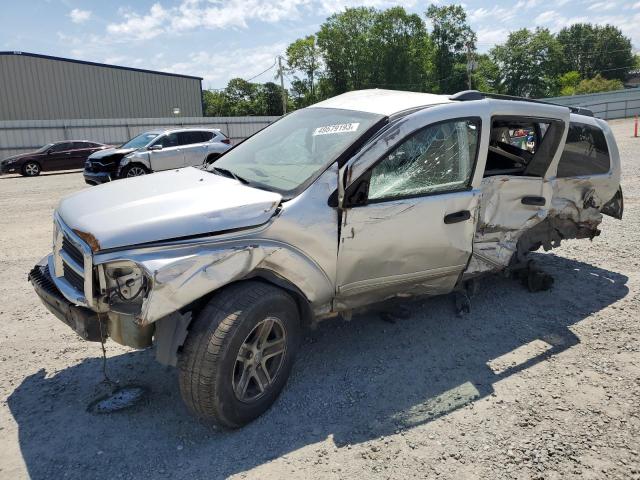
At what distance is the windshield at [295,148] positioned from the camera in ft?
10.7

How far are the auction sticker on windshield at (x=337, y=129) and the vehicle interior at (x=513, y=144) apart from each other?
1.36 metres

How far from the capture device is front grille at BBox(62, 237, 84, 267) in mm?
2730

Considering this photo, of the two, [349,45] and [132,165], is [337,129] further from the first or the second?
[349,45]

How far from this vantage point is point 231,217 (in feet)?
9.05

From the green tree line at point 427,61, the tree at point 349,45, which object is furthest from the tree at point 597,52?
the tree at point 349,45

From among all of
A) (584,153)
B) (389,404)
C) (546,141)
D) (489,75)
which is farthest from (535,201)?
(489,75)

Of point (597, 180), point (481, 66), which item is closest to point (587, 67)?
point (481, 66)

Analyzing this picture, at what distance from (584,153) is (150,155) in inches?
452

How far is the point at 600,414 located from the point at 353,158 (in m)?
2.22

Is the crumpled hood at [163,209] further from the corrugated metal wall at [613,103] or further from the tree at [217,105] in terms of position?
the tree at [217,105]

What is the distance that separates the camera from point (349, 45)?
226 feet

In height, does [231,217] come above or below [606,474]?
above

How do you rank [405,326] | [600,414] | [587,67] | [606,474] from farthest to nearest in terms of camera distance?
[587,67] → [405,326] → [600,414] → [606,474]

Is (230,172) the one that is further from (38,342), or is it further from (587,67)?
(587,67)
